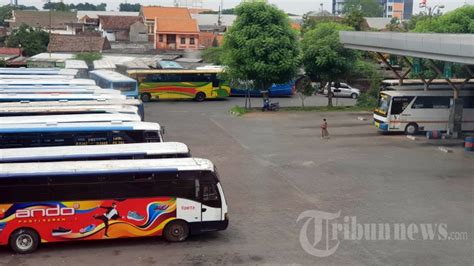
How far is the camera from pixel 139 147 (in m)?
12.8

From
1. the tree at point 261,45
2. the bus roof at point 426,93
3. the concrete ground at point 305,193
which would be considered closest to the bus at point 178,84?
the tree at point 261,45

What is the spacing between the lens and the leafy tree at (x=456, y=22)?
35.5m

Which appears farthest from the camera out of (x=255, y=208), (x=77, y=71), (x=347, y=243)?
(x=77, y=71)

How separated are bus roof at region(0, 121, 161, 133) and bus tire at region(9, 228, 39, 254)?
15.5ft

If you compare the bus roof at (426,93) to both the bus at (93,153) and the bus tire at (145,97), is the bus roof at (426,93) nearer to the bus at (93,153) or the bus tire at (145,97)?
the bus at (93,153)

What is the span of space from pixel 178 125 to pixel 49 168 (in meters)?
16.3

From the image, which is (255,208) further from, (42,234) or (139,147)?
(42,234)

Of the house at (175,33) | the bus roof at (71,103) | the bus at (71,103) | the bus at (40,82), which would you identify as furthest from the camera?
the house at (175,33)

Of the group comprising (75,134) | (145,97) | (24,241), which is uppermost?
(75,134)

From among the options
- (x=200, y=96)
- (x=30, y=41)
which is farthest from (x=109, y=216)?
(x=30, y=41)

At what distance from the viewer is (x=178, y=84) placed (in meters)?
36.0

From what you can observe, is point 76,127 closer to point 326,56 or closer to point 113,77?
point 113,77

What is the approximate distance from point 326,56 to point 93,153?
805 inches

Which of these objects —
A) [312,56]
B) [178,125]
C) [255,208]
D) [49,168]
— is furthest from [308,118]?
[49,168]
